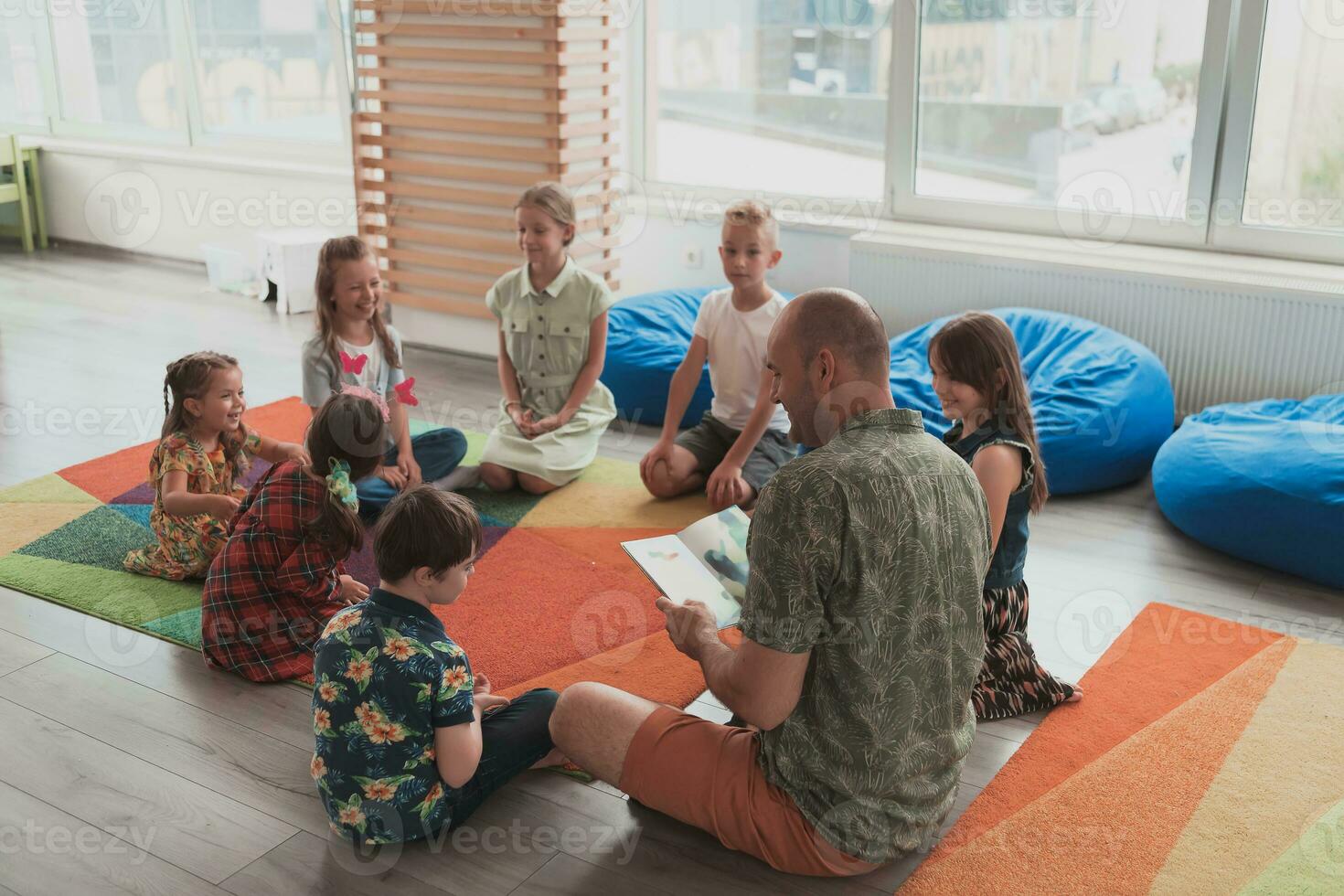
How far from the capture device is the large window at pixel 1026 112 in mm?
4215

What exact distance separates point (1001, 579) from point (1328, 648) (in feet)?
2.88

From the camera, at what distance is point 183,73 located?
23.8 ft

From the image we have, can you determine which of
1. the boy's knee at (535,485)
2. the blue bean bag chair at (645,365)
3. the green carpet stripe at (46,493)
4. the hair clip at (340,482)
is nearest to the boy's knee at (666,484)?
the boy's knee at (535,485)

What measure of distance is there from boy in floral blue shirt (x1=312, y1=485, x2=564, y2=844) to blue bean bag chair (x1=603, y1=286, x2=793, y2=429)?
2328mm

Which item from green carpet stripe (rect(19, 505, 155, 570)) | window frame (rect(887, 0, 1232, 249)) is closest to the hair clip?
green carpet stripe (rect(19, 505, 155, 570))

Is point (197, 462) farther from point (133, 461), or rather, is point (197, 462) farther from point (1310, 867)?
point (1310, 867)

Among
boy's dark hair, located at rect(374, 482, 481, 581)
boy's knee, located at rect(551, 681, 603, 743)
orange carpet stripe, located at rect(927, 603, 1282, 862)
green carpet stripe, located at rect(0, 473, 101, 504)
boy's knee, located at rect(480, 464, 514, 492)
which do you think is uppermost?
boy's dark hair, located at rect(374, 482, 481, 581)

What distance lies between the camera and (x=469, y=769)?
2.02m

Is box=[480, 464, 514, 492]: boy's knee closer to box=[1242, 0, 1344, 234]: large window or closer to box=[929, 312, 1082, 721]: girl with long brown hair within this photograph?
box=[929, 312, 1082, 721]: girl with long brown hair

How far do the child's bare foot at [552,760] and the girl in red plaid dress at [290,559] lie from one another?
0.63m

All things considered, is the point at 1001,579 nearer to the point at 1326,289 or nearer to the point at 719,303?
the point at 719,303

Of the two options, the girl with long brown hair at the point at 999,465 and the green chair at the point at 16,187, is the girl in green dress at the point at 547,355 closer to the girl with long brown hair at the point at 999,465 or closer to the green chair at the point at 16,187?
the girl with long brown hair at the point at 999,465

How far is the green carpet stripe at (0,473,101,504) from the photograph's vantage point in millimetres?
3619

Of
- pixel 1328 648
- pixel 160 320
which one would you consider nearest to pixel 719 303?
pixel 1328 648
